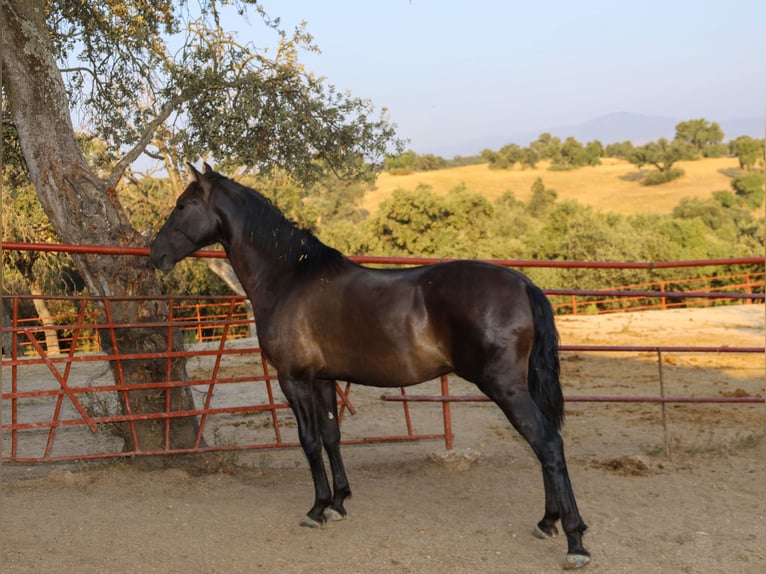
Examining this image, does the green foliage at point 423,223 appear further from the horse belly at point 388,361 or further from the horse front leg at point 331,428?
the horse belly at point 388,361

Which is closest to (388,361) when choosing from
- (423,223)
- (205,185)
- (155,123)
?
(205,185)

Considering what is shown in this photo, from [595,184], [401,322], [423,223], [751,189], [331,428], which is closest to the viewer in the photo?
[401,322]

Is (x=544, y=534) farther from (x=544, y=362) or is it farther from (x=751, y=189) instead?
(x=751, y=189)

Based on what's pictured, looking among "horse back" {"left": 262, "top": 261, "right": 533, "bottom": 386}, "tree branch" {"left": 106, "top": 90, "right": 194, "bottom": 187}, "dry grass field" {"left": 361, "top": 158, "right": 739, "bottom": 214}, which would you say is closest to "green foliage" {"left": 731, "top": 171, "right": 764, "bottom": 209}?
"dry grass field" {"left": 361, "top": 158, "right": 739, "bottom": 214}

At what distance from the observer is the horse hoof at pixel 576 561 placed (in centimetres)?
355

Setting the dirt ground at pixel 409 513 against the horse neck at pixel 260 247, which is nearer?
the dirt ground at pixel 409 513

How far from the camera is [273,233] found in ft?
14.7

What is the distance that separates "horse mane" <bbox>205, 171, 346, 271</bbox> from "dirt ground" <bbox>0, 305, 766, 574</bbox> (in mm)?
1540

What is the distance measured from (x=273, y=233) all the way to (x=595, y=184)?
80.2 metres

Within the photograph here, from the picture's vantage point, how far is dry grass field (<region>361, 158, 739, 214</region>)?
70812mm

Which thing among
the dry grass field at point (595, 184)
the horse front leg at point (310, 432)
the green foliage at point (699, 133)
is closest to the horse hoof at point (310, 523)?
the horse front leg at point (310, 432)

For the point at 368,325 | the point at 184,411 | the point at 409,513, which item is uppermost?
the point at 368,325

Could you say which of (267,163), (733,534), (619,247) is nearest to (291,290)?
(733,534)

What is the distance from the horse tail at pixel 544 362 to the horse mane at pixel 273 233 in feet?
3.96
